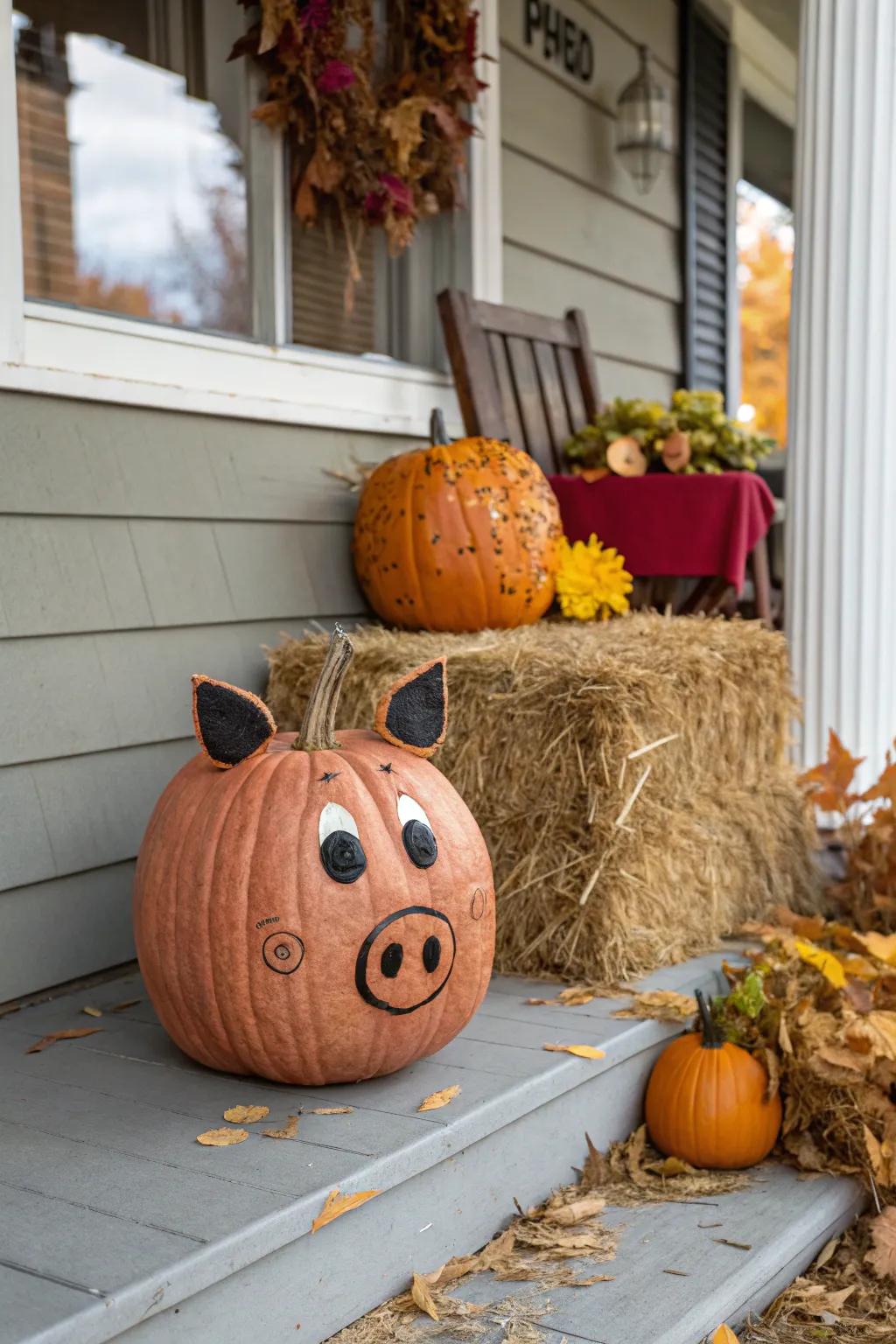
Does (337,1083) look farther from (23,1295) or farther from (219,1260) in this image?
(23,1295)

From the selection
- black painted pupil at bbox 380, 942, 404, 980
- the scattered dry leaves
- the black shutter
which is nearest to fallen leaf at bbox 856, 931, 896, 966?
the scattered dry leaves

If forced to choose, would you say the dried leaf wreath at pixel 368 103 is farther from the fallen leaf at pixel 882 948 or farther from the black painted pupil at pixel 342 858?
the fallen leaf at pixel 882 948

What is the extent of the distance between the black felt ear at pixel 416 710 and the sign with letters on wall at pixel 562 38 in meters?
2.57

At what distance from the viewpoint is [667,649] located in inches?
101

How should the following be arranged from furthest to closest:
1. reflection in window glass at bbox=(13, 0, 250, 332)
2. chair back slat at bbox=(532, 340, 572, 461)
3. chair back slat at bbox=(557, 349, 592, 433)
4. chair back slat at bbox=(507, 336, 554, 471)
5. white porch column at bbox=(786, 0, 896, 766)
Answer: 1. chair back slat at bbox=(557, 349, 592, 433)
2. chair back slat at bbox=(532, 340, 572, 461)
3. chair back slat at bbox=(507, 336, 554, 471)
4. reflection in window glass at bbox=(13, 0, 250, 332)
5. white porch column at bbox=(786, 0, 896, 766)

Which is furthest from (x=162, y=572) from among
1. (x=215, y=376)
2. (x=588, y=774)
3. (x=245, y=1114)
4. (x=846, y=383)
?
(x=846, y=383)

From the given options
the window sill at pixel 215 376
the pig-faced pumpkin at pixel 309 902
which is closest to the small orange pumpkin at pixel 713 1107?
the pig-faced pumpkin at pixel 309 902

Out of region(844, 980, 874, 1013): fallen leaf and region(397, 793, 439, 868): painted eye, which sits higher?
region(397, 793, 439, 868): painted eye

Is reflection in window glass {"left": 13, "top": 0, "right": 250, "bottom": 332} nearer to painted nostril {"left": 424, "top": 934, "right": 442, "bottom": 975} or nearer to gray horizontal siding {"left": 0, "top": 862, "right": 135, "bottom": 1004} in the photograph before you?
gray horizontal siding {"left": 0, "top": 862, "right": 135, "bottom": 1004}

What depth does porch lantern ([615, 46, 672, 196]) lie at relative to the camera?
4219mm

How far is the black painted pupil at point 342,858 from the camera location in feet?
5.54

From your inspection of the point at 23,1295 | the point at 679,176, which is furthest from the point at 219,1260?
the point at 679,176

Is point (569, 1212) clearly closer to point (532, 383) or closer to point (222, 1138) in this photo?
point (222, 1138)

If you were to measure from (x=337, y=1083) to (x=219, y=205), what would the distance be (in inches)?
99.3
